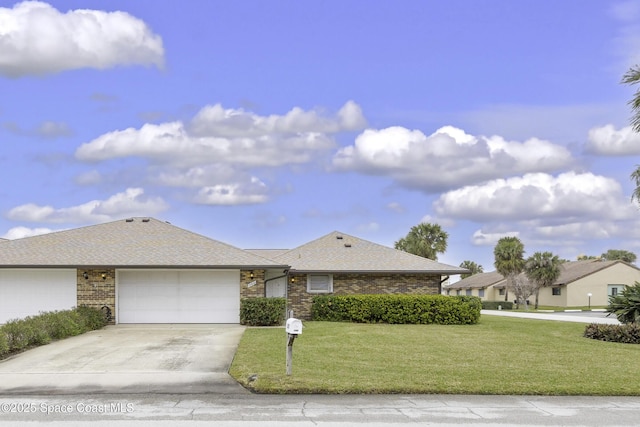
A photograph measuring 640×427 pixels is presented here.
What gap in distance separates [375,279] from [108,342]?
1233 centimetres

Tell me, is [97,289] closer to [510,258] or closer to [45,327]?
[45,327]

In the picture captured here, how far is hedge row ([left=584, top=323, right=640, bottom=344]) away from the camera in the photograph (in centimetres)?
2034

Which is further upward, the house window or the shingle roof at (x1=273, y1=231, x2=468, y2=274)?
the shingle roof at (x1=273, y1=231, x2=468, y2=274)

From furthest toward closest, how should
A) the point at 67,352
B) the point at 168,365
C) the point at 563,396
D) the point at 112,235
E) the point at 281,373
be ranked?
1. the point at 112,235
2. the point at 67,352
3. the point at 168,365
4. the point at 281,373
5. the point at 563,396

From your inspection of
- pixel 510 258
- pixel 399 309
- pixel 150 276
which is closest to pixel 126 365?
pixel 150 276

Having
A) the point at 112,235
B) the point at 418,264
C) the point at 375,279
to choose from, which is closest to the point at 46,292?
the point at 112,235

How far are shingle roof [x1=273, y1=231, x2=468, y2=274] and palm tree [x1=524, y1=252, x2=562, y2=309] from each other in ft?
102

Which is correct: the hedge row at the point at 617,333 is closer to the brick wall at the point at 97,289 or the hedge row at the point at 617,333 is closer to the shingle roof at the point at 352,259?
the shingle roof at the point at 352,259

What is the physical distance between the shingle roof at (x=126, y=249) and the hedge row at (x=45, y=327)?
232 cm

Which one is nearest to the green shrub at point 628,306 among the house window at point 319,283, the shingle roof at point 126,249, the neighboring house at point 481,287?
the house window at point 319,283

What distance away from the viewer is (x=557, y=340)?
67.5ft

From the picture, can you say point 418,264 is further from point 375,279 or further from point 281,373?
point 281,373

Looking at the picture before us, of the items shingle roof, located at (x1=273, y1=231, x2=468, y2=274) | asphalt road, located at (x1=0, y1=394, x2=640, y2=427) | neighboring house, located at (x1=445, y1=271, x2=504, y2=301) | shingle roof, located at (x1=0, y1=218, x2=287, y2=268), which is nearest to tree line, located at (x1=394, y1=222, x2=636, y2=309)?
neighboring house, located at (x1=445, y1=271, x2=504, y2=301)

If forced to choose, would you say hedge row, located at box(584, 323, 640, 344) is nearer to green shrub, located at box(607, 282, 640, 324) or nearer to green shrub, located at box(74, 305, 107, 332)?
green shrub, located at box(607, 282, 640, 324)
